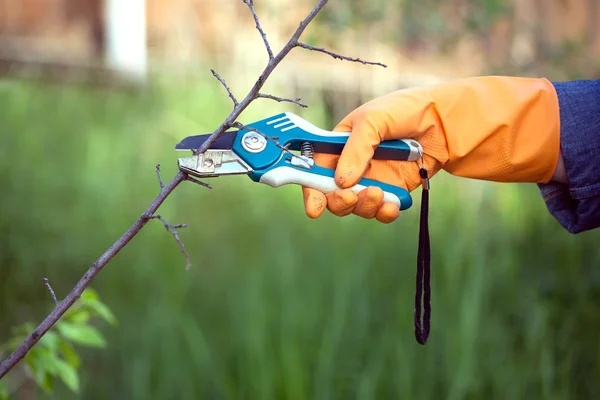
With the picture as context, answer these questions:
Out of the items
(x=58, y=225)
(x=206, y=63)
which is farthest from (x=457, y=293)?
(x=206, y=63)

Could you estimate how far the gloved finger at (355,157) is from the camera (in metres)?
1.36

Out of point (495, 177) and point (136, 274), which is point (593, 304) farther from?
point (136, 274)

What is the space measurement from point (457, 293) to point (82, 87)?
4.08 meters

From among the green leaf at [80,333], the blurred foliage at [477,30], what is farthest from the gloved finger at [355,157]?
the blurred foliage at [477,30]

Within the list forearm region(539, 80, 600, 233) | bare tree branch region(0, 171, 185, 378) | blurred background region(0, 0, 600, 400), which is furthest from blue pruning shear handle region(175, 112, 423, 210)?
blurred background region(0, 0, 600, 400)

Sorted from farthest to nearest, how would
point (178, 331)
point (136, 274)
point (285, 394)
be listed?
point (136, 274) < point (178, 331) < point (285, 394)

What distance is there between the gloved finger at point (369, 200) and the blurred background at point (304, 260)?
927mm

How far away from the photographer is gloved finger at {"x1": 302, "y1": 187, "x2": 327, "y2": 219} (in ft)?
4.48

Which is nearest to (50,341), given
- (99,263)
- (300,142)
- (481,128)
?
(99,263)

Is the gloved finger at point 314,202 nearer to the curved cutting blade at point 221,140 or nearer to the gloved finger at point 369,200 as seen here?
the gloved finger at point 369,200

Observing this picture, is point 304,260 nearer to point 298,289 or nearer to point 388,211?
point 298,289

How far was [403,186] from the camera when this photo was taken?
156cm

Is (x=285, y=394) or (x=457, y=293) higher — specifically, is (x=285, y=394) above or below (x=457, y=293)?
below

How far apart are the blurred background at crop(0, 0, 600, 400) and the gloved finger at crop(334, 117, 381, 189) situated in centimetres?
99
